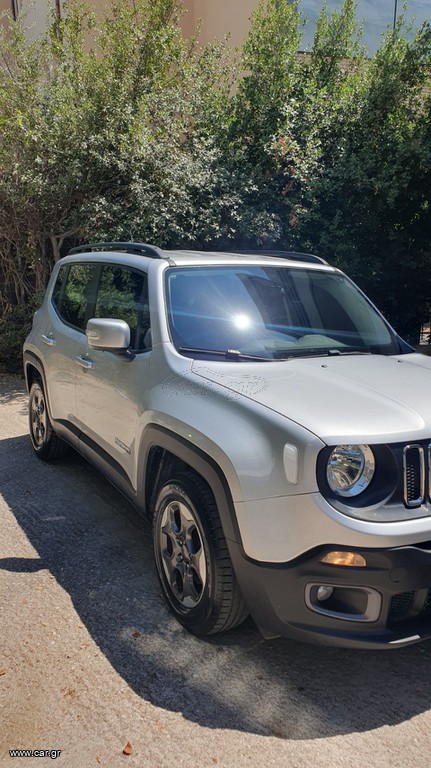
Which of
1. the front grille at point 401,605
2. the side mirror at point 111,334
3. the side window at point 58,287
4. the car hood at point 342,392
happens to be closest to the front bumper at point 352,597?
the front grille at point 401,605

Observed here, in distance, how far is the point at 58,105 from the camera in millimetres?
8250

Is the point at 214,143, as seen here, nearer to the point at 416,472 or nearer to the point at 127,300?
the point at 127,300

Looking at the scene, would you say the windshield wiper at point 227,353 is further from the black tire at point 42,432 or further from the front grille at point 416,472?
the black tire at point 42,432

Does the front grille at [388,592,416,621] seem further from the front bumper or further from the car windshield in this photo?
the car windshield

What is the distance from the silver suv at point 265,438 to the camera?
2.33 meters

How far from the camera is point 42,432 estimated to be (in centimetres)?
543

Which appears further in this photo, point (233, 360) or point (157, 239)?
point (157, 239)

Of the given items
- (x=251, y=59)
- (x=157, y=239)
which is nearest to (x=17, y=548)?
(x=157, y=239)

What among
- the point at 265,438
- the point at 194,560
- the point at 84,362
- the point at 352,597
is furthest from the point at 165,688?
the point at 84,362

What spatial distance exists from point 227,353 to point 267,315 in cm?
48

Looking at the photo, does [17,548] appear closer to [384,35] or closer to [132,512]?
[132,512]

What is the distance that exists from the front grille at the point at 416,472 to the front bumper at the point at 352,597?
0.59 feet

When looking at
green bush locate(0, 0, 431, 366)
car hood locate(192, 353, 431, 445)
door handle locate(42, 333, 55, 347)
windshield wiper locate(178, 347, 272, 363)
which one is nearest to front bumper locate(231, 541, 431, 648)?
car hood locate(192, 353, 431, 445)

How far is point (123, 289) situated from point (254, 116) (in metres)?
6.42
